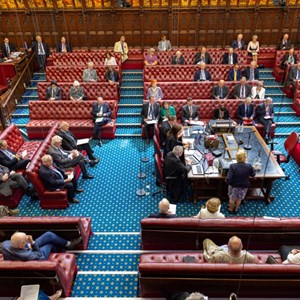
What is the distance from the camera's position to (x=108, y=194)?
707cm

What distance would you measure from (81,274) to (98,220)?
1.36 metres

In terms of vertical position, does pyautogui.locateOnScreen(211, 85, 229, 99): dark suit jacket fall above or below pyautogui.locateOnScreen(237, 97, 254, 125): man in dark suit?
above

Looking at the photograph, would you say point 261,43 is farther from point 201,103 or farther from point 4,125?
point 4,125

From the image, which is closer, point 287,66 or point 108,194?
point 108,194

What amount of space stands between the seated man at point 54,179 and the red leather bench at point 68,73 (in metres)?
4.85

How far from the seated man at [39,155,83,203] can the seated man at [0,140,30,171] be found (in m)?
1.10

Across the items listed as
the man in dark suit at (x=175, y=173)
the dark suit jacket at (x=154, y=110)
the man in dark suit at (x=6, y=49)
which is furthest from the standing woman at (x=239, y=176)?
the man in dark suit at (x=6, y=49)

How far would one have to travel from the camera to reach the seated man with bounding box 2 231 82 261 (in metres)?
4.34

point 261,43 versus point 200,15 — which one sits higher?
point 200,15

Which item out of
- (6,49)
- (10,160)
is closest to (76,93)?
(10,160)

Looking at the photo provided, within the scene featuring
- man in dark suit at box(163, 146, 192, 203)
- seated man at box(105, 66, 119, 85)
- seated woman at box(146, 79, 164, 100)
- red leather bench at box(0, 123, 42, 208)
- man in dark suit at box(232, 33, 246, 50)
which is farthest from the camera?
man in dark suit at box(232, 33, 246, 50)

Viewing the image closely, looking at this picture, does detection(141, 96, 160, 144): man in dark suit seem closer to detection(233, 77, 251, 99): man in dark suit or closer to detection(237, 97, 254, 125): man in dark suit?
detection(237, 97, 254, 125): man in dark suit

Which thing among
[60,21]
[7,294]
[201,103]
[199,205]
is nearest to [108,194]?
[199,205]

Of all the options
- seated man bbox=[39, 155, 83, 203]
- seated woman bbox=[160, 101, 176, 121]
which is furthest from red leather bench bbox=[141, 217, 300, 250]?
seated woman bbox=[160, 101, 176, 121]
